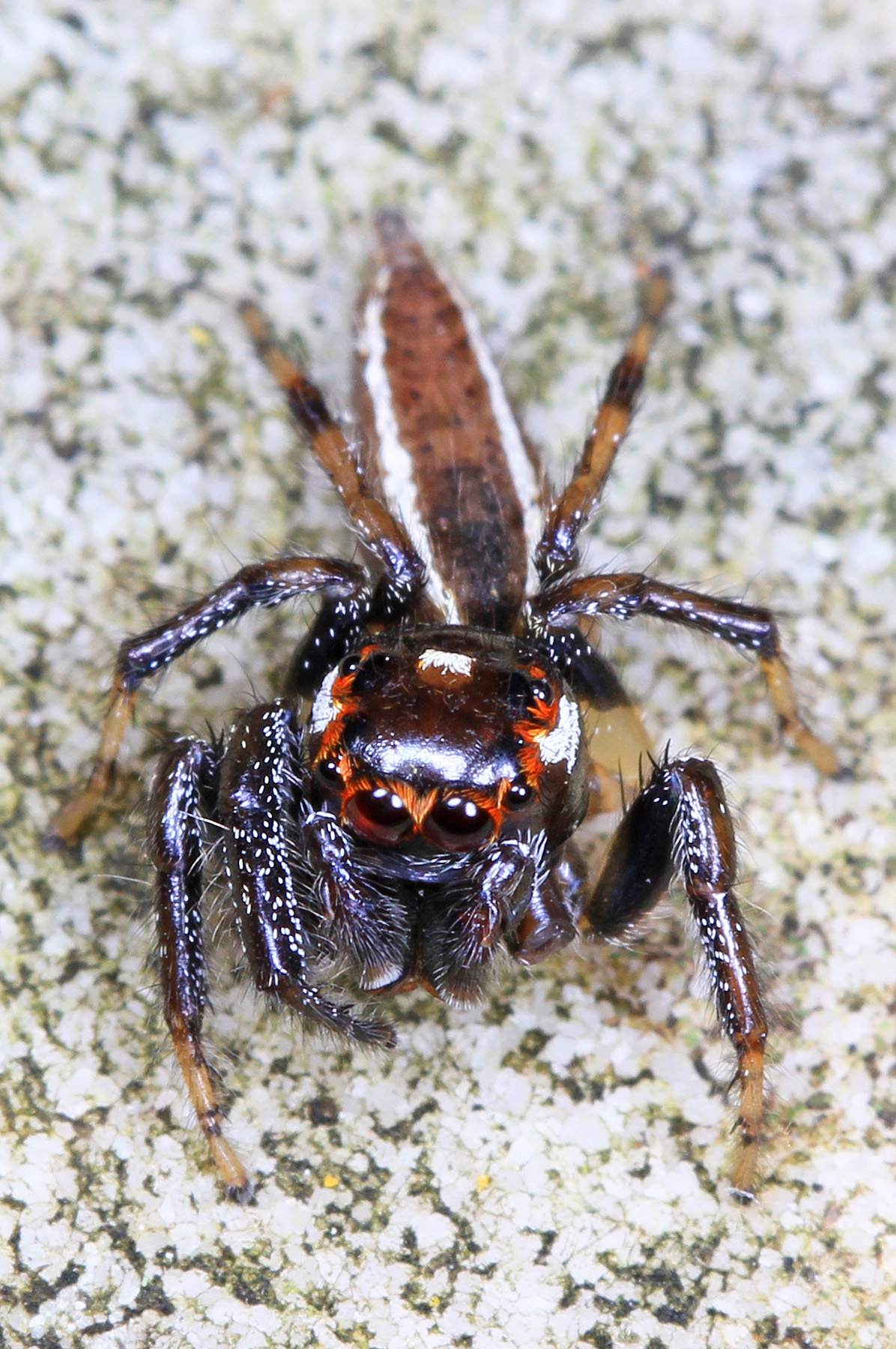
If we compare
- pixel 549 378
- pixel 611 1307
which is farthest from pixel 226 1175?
pixel 549 378

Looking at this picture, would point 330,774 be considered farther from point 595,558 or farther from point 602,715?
point 595,558

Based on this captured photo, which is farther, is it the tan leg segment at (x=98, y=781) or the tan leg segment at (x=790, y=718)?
the tan leg segment at (x=790, y=718)

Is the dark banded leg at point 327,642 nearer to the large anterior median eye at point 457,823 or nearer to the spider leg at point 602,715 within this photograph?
the spider leg at point 602,715

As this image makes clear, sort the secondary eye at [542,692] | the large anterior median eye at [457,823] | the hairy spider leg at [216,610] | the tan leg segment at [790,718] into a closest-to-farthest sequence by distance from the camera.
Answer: the large anterior median eye at [457,823] → the secondary eye at [542,692] → the hairy spider leg at [216,610] → the tan leg segment at [790,718]

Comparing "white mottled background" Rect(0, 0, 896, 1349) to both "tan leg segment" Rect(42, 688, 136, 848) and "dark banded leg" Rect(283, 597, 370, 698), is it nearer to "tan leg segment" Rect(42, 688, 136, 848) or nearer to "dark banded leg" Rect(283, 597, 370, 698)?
"tan leg segment" Rect(42, 688, 136, 848)

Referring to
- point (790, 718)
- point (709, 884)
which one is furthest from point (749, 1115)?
point (790, 718)

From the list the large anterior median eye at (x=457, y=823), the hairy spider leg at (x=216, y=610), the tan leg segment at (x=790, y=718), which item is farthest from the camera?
the tan leg segment at (x=790, y=718)

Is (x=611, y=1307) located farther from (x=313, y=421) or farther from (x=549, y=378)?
(x=549, y=378)

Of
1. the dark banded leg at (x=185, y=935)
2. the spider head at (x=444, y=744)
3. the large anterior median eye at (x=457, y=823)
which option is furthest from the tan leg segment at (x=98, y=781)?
the large anterior median eye at (x=457, y=823)
